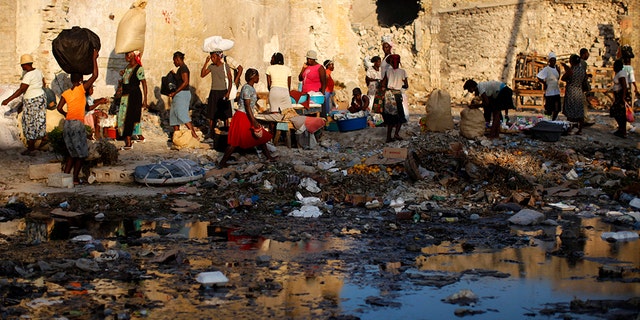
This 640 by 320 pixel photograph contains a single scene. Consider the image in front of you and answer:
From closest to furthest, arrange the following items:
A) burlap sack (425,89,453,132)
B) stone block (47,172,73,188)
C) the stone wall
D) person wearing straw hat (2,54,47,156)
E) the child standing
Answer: stone block (47,172,73,188) → person wearing straw hat (2,54,47,156) → burlap sack (425,89,453,132) → the child standing → the stone wall

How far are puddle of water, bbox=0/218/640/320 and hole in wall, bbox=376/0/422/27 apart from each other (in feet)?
69.6

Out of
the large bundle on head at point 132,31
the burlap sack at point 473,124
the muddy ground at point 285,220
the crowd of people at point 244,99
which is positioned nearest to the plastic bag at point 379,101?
the crowd of people at point 244,99

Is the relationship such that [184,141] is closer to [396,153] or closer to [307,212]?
[396,153]

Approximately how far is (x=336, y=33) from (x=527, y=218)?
15.9 meters

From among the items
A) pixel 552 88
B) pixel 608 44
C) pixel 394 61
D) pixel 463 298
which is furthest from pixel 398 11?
pixel 463 298

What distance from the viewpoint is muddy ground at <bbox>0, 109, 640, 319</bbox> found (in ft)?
17.6

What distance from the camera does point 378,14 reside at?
27.6 m

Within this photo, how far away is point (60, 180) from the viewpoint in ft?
31.1

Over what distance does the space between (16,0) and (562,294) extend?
10.9 m

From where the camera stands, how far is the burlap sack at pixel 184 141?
12.5m

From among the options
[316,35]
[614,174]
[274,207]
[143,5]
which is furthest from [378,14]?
[274,207]

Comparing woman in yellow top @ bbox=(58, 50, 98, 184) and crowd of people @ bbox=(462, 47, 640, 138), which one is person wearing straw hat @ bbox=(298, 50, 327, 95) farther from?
woman in yellow top @ bbox=(58, 50, 98, 184)

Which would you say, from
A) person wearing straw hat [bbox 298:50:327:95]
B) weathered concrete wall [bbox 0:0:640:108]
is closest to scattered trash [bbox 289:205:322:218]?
person wearing straw hat [bbox 298:50:327:95]

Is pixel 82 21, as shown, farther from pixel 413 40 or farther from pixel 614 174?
pixel 413 40
